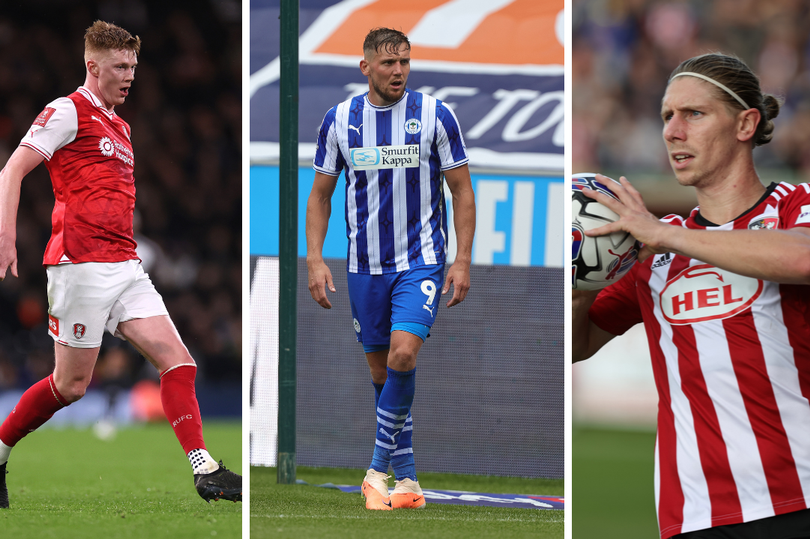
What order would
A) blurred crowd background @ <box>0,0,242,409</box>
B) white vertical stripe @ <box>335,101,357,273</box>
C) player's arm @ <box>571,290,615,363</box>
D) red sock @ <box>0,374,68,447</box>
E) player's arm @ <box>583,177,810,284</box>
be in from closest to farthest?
player's arm @ <box>583,177,810,284</box>
player's arm @ <box>571,290,615,363</box>
red sock @ <box>0,374,68,447</box>
white vertical stripe @ <box>335,101,357,273</box>
blurred crowd background @ <box>0,0,242,409</box>

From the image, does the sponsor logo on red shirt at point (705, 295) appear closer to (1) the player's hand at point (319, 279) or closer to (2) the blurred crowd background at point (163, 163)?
(1) the player's hand at point (319, 279)

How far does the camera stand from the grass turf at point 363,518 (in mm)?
3055

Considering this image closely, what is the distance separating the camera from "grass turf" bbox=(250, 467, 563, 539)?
3055mm

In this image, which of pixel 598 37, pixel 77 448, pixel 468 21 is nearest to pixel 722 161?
pixel 468 21

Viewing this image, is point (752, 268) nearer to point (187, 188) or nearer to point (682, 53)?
point (682, 53)

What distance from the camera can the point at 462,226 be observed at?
3809 mm

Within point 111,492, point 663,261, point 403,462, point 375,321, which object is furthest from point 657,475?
point 111,492

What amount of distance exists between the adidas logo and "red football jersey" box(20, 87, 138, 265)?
254 cm

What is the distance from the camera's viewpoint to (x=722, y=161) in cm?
204

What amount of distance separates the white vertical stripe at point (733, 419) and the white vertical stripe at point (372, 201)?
6.91 ft

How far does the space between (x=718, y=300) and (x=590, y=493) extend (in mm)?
4388

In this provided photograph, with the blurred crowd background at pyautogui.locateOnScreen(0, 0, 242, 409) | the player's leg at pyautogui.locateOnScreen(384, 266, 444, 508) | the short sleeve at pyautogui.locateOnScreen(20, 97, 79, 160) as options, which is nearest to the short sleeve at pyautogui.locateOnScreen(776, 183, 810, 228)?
the player's leg at pyautogui.locateOnScreen(384, 266, 444, 508)

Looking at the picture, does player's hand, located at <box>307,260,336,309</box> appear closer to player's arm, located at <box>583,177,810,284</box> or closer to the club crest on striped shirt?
the club crest on striped shirt

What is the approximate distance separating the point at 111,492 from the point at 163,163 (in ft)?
26.2
